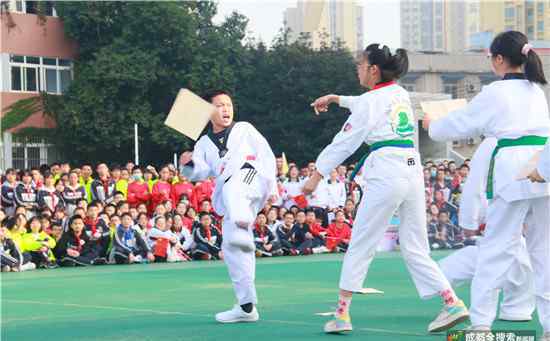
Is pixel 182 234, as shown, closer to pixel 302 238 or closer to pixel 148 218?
pixel 148 218

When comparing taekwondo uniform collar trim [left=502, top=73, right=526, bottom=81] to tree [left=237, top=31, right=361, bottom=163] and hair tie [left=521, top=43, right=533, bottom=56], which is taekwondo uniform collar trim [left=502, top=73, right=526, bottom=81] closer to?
hair tie [left=521, top=43, right=533, bottom=56]

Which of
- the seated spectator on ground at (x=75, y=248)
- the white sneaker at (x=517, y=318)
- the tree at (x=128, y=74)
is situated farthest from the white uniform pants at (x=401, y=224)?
the tree at (x=128, y=74)

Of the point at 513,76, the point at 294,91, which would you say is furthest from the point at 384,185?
the point at 294,91

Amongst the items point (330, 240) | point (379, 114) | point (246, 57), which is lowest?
point (330, 240)

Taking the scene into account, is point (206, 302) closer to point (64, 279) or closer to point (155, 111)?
point (64, 279)

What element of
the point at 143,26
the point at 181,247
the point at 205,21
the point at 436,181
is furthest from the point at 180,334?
the point at 205,21

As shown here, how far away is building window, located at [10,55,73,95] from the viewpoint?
4378 centimetres

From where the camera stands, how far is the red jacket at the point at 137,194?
2000cm

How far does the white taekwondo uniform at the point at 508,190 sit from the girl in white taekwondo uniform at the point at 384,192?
2.40ft

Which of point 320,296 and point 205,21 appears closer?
point 320,296

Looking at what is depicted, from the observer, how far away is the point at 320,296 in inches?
427

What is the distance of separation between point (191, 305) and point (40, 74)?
36.5 m

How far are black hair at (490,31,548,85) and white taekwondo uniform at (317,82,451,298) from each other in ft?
3.26

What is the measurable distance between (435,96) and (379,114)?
32.8 metres
